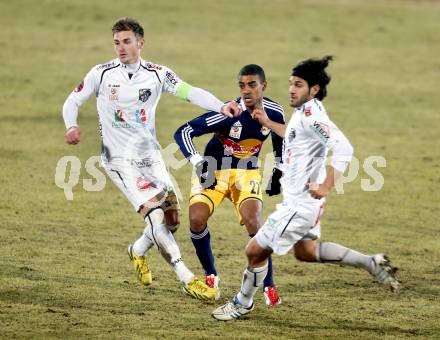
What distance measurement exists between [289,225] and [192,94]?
210 cm

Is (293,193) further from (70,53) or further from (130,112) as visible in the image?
(70,53)

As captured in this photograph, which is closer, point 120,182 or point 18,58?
point 120,182

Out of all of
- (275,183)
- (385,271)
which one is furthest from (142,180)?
(385,271)

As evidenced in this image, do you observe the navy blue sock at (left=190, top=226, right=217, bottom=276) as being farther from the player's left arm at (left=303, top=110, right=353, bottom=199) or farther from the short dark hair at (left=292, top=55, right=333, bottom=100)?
the short dark hair at (left=292, top=55, right=333, bottom=100)

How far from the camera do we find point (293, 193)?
31.6ft

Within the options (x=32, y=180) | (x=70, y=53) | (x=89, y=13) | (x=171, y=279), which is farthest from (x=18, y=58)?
(x=171, y=279)

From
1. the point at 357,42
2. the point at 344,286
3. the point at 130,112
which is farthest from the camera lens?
the point at 357,42

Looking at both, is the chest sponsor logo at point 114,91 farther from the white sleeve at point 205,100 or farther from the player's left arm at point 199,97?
the white sleeve at point 205,100

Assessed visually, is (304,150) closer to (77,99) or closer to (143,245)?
(143,245)

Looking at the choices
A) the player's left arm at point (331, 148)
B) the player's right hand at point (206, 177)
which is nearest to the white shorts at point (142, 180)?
the player's right hand at point (206, 177)

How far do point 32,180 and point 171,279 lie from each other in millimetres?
5562

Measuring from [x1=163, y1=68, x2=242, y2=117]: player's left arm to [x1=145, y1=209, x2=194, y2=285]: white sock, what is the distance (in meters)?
1.27

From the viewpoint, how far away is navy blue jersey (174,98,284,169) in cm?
1105

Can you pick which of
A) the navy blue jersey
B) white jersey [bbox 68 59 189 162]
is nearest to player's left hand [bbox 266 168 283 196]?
the navy blue jersey
